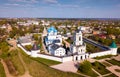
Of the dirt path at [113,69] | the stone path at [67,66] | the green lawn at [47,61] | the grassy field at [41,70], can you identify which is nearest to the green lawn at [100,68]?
the dirt path at [113,69]

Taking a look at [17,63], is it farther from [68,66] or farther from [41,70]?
[68,66]

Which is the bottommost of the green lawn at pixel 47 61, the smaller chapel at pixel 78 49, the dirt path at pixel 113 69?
the dirt path at pixel 113 69

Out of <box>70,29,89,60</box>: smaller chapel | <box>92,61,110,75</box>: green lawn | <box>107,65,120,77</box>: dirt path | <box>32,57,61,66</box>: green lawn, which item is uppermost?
<box>70,29,89,60</box>: smaller chapel

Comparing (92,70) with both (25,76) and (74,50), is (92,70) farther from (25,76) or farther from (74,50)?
(25,76)

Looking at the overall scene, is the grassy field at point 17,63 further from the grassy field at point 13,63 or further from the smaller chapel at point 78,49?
the smaller chapel at point 78,49

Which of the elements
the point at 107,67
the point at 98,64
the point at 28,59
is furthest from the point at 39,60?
the point at 107,67

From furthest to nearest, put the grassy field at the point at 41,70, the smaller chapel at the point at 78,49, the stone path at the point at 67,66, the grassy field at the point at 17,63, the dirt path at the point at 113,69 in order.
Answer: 1. the smaller chapel at the point at 78,49
2. the stone path at the point at 67,66
3. the grassy field at the point at 17,63
4. the dirt path at the point at 113,69
5. the grassy field at the point at 41,70

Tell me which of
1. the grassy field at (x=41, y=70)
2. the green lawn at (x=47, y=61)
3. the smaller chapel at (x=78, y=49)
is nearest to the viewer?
the grassy field at (x=41, y=70)

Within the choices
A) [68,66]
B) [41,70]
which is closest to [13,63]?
[41,70]

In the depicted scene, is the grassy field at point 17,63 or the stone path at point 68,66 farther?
the stone path at point 68,66

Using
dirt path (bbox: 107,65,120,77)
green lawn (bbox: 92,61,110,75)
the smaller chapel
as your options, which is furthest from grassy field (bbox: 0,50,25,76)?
dirt path (bbox: 107,65,120,77)

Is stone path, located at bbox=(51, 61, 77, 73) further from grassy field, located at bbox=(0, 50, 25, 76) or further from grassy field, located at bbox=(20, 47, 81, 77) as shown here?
grassy field, located at bbox=(0, 50, 25, 76)
